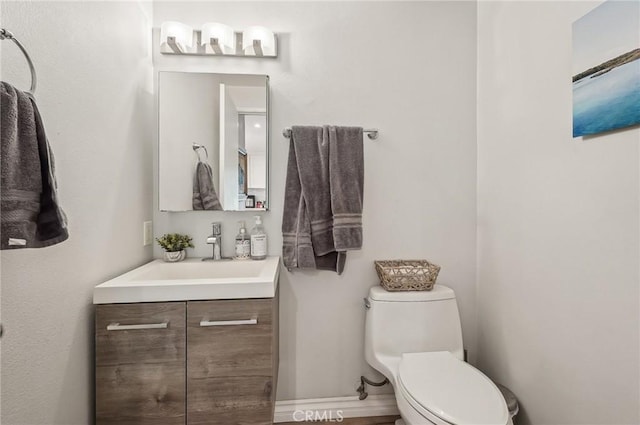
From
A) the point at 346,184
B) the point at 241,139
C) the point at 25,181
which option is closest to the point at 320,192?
the point at 346,184

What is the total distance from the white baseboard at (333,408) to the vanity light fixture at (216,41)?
6.05 feet

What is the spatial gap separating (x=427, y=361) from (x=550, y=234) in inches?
28.5

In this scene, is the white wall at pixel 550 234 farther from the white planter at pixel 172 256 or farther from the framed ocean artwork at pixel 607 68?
the white planter at pixel 172 256

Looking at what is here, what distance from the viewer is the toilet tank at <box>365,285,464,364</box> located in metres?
1.41

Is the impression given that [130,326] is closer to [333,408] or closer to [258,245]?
[258,245]

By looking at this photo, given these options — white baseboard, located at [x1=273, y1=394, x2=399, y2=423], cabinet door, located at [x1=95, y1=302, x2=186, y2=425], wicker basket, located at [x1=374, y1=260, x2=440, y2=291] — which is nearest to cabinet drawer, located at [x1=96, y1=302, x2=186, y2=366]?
cabinet door, located at [x1=95, y1=302, x2=186, y2=425]

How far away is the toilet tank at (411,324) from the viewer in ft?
4.64

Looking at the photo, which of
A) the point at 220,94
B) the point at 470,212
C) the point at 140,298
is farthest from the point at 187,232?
the point at 470,212

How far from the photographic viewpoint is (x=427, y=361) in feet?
4.16

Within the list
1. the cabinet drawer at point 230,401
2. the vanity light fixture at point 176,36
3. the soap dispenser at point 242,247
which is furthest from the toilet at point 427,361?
the vanity light fixture at point 176,36

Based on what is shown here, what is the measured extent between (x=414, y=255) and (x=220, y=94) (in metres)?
1.34

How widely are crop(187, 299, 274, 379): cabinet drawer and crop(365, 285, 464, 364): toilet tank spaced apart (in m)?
0.59

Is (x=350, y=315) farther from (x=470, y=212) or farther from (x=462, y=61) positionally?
(x=462, y=61)

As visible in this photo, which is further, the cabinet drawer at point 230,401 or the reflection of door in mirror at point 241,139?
the reflection of door in mirror at point 241,139
